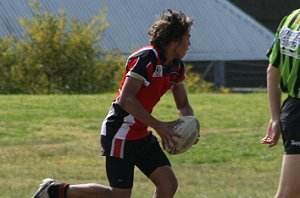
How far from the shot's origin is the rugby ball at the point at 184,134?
7.61 m

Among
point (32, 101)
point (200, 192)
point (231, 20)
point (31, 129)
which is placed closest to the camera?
point (200, 192)

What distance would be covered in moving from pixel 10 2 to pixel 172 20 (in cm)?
3144

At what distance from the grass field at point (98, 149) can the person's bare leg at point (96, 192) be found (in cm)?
203

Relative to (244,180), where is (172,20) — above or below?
above

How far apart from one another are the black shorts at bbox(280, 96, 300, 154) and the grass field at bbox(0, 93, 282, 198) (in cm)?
372

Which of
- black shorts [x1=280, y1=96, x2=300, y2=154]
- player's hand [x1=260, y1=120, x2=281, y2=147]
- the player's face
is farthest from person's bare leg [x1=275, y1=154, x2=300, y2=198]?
the player's face

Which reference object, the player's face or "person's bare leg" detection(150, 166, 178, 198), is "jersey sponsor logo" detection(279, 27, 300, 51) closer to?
the player's face

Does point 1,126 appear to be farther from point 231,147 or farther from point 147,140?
point 147,140

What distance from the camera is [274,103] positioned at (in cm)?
672

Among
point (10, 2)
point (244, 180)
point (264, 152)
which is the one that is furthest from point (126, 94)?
point (10, 2)

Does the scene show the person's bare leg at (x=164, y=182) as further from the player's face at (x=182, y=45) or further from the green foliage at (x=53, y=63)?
the green foliage at (x=53, y=63)

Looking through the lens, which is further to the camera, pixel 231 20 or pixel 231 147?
pixel 231 20

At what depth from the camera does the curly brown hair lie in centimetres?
750

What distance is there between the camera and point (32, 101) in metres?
21.3
